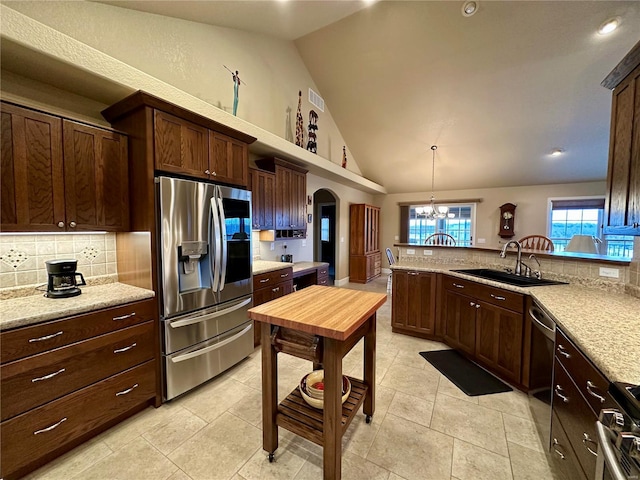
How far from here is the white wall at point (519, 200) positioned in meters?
5.83

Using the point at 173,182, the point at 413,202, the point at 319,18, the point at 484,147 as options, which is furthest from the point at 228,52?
the point at 413,202

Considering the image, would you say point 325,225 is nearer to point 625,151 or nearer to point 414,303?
point 414,303

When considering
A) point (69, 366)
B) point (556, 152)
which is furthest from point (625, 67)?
point (556, 152)

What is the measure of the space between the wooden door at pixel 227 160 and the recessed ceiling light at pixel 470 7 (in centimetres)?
295

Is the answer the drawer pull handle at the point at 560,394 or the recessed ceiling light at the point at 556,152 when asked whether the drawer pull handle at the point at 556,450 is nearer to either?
the drawer pull handle at the point at 560,394

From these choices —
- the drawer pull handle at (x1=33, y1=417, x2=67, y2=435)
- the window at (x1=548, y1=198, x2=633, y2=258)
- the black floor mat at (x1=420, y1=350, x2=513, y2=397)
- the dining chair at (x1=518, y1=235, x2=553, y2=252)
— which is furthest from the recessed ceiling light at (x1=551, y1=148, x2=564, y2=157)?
the drawer pull handle at (x1=33, y1=417, x2=67, y2=435)

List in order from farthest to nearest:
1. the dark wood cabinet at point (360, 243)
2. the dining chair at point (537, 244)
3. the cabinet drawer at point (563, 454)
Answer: the dark wood cabinet at point (360, 243), the dining chair at point (537, 244), the cabinet drawer at point (563, 454)

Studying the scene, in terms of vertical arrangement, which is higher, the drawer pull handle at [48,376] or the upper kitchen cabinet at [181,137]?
the upper kitchen cabinet at [181,137]

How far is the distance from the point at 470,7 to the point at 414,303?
352 cm

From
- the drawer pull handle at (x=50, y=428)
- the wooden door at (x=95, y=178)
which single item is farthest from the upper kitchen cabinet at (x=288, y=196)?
the drawer pull handle at (x=50, y=428)

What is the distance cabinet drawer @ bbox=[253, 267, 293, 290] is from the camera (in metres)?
2.93

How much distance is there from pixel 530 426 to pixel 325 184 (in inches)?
186

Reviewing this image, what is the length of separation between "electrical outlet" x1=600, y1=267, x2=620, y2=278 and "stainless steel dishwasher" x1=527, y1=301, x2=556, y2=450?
64 cm

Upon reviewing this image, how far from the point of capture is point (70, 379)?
1.58 m
